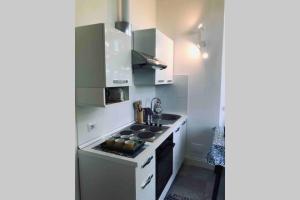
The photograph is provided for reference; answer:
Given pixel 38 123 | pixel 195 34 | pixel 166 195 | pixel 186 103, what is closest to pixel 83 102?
pixel 38 123

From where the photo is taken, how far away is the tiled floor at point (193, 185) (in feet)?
7.16

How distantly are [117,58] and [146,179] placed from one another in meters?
1.06

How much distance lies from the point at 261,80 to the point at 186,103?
2622 mm

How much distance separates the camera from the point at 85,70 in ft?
4.73

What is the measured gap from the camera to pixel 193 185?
2398 millimetres

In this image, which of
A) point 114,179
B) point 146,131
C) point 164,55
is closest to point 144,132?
point 146,131

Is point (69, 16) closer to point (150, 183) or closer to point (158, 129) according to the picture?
point (150, 183)

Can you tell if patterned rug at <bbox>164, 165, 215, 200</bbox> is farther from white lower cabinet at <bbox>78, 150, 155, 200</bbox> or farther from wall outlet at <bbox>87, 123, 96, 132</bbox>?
wall outlet at <bbox>87, 123, 96, 132</bbox>

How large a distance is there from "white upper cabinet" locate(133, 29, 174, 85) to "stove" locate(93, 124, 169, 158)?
0.65m

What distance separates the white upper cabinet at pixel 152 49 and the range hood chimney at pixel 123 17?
323 millimetres

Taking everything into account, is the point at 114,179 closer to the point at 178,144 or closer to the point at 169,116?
the point at 178,144

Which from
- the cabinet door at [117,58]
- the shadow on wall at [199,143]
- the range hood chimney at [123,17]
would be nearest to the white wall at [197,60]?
the shadow on wall at [199,143]

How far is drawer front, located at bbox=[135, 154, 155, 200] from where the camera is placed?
138 centimetres

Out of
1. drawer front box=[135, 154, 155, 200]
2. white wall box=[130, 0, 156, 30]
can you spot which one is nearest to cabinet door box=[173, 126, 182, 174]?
drawer front box=[135, 154, 155, 200]
